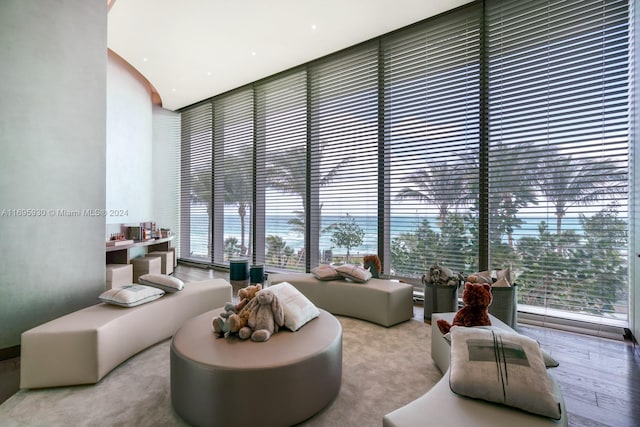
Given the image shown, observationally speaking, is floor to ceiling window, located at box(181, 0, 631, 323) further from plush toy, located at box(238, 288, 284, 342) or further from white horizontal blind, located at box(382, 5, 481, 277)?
plush toy, located at box(238, 288, 284, 342)

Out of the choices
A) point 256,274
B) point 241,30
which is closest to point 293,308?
point 256,274

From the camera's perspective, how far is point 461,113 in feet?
11.6

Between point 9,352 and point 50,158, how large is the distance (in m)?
1.68

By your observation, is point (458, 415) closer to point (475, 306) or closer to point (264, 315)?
point (475, 306)

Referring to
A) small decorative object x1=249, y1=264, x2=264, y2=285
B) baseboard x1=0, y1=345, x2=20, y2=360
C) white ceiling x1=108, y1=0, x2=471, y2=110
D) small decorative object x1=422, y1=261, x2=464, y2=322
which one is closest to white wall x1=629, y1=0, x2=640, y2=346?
small decorative object x1=422, y1=261, x2=464, y2=322

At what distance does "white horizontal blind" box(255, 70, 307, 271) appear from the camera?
4.92 m

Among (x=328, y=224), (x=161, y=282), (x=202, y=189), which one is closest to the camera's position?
(x=161, y=282)

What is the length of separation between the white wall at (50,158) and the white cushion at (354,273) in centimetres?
256

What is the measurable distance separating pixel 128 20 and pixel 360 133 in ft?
11.1

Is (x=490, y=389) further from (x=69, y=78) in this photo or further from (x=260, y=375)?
(x=69, y=78)

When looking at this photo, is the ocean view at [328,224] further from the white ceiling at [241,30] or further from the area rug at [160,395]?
the white ceiling at [241,30]

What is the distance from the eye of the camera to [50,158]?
Answer: 267 cm

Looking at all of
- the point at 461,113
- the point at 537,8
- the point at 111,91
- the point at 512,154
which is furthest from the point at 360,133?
the point at 111,91

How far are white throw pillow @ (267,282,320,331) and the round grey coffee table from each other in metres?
0.17
